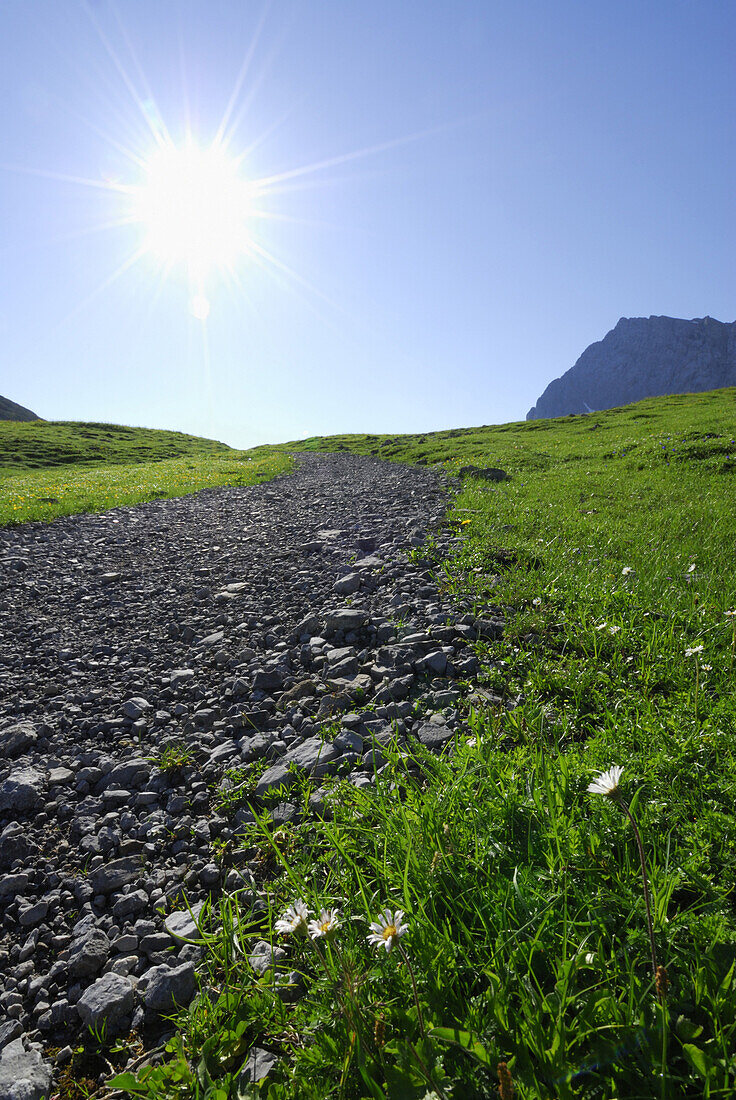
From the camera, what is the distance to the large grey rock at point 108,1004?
2.41m

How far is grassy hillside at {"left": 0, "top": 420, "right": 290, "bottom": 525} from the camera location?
20.5 metres

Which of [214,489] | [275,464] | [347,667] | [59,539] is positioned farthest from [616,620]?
[275,464]

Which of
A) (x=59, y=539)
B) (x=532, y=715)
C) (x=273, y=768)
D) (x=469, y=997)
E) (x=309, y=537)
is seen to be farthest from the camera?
(x=59, y=539)

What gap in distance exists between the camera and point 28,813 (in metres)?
3.96

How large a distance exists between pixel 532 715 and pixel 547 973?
6.32ft

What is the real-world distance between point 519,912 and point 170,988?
1.80 meters

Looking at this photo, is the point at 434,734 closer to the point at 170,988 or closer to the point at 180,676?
the point at 170,988

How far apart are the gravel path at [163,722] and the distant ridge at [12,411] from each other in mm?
154454

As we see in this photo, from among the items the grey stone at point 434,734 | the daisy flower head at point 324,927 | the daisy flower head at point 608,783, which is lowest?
the grey stone at point 434,734

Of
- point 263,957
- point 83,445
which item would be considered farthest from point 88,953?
point 83,445

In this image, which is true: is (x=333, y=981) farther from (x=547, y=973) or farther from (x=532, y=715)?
(x=532, y=715)

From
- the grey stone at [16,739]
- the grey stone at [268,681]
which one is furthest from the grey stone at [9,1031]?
the grey stone at [268,681]

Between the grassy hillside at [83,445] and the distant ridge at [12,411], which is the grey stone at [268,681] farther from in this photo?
the distant ridge at [12,411]

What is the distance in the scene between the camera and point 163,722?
5.13 m
